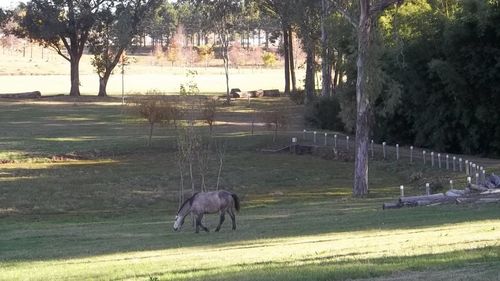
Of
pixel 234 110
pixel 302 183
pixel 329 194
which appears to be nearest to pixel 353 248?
pixel 329 194

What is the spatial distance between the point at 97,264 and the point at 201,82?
12660 cm

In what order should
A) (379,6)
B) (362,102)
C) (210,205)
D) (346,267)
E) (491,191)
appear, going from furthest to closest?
(362,102) < (379,6) < (491,191) < (210,205) < (346,267)

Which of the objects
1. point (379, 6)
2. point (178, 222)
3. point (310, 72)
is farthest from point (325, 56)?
point (178, 222)

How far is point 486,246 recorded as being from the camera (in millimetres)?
14516

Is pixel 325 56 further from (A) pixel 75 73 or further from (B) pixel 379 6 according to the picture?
(A) pixel 75 73

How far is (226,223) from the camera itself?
26859mm

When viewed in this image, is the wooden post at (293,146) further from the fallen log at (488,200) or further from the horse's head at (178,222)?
the horse's head at (178,222)

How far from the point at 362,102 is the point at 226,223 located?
39.9 feet

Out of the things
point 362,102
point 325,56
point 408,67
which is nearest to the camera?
point 362,102

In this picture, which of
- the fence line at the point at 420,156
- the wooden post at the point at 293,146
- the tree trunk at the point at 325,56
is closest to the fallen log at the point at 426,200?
the fence line at the point at 420,156

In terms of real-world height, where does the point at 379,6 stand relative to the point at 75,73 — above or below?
above

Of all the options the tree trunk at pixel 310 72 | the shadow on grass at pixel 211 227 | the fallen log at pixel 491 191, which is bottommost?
the shadow on grass at pixel 211 227

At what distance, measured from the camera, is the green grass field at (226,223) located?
1397cm

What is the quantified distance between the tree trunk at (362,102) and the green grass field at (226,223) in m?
1.29
